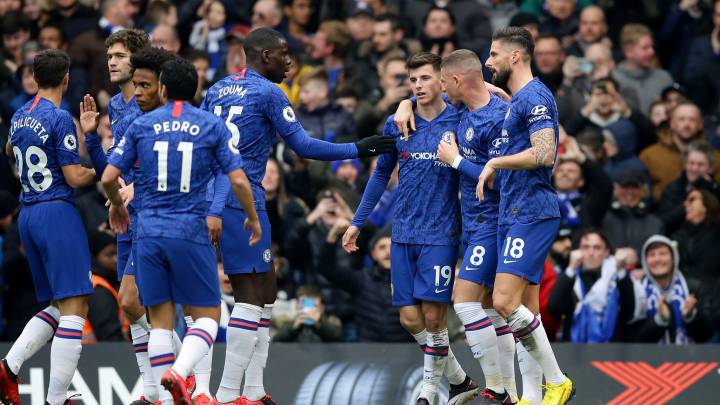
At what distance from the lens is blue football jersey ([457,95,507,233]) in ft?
40.0

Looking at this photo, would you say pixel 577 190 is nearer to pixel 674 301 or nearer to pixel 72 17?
pixel 674 301

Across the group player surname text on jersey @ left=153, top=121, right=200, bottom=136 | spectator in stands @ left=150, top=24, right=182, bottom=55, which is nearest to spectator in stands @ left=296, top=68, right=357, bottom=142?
spectator in stands @ left=150, top=24, right=182, bottom=55

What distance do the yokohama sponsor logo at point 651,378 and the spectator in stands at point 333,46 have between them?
6.62 meters

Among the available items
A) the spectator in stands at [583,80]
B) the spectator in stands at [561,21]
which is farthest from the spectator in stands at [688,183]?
the spectator in stands at [561,21]

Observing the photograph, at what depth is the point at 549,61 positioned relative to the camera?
59.2ft

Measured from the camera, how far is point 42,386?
14258mm

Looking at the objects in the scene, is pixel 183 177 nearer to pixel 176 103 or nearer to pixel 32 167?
pixel 176 103

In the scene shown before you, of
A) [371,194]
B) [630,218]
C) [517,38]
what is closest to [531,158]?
[517,38]

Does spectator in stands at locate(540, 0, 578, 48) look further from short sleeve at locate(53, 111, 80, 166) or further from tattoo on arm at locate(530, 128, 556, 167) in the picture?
short sleeve at locate(53, 111, 80, 166)

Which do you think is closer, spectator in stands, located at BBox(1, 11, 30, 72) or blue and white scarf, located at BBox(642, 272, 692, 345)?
blue and white scarf, located at BBox(642, 272, 692, 345)

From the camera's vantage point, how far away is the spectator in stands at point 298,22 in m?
20.3

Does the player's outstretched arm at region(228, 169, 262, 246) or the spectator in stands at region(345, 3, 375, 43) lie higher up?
the spectator in stands at region(345, 3, 375, 43)

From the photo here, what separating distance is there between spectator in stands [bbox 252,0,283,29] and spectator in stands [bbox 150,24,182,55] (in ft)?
3.74

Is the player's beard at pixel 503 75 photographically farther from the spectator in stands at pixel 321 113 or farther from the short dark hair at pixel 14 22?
the short dark hair at pixel 14 22
